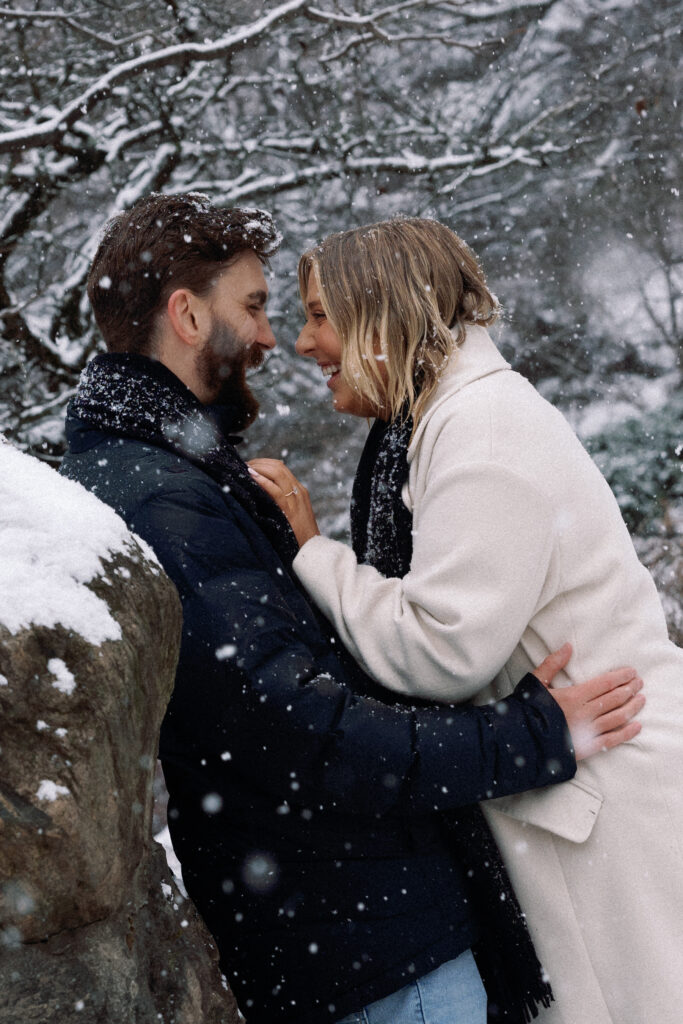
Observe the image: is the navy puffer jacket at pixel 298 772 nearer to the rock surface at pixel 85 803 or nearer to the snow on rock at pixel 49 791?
the rock surface at pixel 85 803

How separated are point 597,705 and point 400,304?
Answer: 0.90 m

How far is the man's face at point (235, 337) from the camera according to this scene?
6.89 feet

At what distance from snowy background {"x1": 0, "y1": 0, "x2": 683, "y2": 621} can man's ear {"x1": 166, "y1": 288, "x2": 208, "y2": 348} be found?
2537 mm

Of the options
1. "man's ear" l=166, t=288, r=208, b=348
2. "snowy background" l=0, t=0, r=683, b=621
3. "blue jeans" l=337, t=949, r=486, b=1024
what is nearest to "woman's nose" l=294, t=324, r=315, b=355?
"man's ear" l=166, t=288, r=208, b=348

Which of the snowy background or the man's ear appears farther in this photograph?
the snowy background

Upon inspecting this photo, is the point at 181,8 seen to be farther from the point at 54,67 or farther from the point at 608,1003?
the point at 608,1003

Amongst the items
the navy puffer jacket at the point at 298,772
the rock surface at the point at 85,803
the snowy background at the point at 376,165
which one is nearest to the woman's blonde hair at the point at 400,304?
the navy puffer jacket at the point at 298,772

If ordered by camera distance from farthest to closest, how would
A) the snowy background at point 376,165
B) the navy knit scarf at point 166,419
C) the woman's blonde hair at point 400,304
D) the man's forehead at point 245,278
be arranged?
the snowy background at point 376,165 → the man's forehead at point 245,278 → the woman's blonde hair at point 400,304 → the navy knit scarf at point 166,419

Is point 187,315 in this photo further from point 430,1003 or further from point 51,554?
point 430,1003

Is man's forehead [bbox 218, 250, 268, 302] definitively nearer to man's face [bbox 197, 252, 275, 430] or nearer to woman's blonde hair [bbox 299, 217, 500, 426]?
man's face [bbox 197, 252, 275, 430]

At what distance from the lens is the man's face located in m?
2.10

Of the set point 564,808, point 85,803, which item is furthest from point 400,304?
point 85,803

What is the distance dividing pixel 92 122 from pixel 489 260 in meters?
A: 2.54

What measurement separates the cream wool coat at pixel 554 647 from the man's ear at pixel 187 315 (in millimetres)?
630
